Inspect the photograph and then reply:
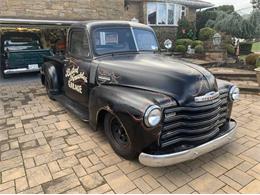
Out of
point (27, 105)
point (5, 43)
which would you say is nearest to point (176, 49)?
point (5, 43)

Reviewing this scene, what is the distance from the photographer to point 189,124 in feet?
9.29

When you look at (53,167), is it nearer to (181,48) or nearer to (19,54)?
(19,54)

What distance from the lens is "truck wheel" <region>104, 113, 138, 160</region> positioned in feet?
10.4

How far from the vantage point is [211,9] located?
2325cm

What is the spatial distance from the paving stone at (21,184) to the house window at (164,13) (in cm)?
1618

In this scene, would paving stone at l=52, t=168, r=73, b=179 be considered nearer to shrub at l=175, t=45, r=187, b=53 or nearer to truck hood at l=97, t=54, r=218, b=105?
truck hood at l=97, t=54, r=218, b=105

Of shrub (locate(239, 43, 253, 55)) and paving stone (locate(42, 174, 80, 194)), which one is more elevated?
shrub (locate(239, 43, 253, 55))

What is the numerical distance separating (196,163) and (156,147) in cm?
85

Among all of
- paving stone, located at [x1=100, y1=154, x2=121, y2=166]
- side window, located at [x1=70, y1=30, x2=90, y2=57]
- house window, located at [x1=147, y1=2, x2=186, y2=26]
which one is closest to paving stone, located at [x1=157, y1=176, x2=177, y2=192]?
paving stone, located at [x1=100, y1=154, x2=121, y2=166]

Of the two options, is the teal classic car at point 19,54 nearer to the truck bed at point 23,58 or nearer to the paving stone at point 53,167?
the truck bed at point 23,58

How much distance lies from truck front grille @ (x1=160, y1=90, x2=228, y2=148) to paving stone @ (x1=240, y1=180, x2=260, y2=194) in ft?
2.24

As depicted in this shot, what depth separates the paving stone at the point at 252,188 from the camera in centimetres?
269

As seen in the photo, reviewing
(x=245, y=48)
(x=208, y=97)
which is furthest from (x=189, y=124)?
(x=245, y=48)

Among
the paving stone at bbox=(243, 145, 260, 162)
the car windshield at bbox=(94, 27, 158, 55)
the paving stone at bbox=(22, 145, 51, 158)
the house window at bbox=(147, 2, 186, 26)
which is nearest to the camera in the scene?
the paving stone at bbox=(243, 145, 260, 162)
